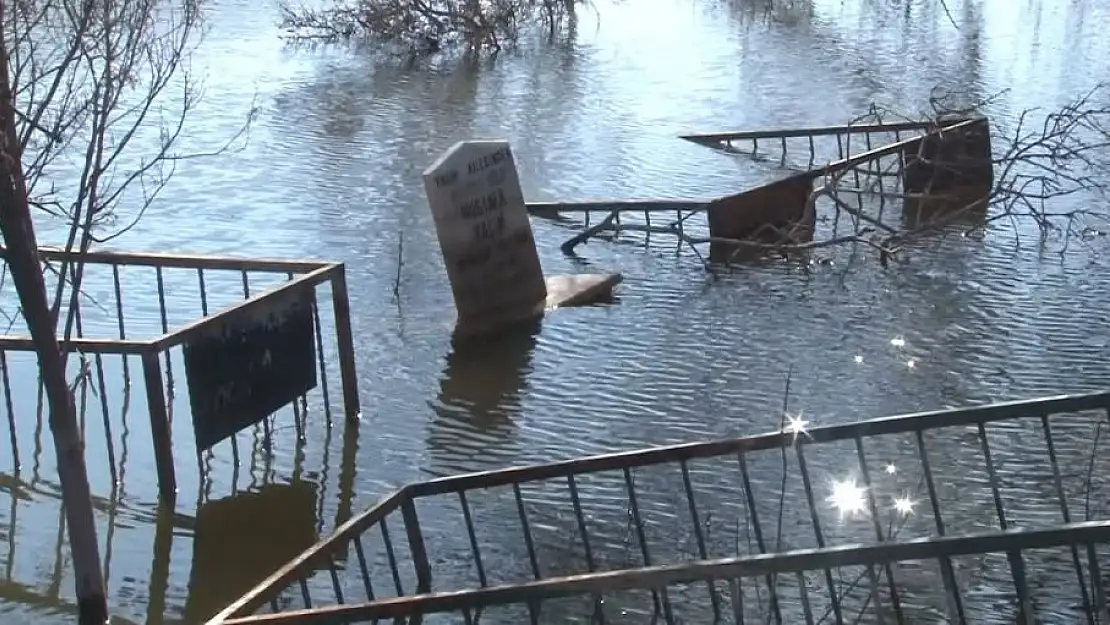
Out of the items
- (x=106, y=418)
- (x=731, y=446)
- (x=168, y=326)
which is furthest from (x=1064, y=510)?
(x=168, y=326)

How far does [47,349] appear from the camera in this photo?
211 inches

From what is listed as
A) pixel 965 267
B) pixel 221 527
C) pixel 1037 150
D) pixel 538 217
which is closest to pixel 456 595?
pixel 221 527

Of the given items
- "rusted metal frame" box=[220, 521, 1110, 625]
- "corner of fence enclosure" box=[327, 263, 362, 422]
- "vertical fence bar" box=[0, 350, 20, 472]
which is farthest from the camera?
"corner of fence enclosure" box=[327, 263, 362, 422]

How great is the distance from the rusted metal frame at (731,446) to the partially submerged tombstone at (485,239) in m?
5.63

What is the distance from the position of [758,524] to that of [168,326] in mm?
6213

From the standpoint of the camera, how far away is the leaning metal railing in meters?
5.33

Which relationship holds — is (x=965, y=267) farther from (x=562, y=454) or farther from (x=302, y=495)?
(x=302, y=495)

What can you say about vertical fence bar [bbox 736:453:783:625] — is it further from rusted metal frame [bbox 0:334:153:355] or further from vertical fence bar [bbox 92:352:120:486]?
vertical fence bar [bbox 92:352:120:486]

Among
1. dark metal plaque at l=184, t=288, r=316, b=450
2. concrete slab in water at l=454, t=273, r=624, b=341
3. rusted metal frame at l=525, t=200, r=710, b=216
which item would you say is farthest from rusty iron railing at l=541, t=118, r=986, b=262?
dark metal plaque at l=184, t=288, r=316, b=450

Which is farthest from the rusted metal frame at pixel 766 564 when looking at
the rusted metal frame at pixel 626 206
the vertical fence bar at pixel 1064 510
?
the rusted metal frame at pixel 626 206

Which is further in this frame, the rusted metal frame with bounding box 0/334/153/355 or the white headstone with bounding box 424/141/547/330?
the white headstone with bounding box 424/141/547/330

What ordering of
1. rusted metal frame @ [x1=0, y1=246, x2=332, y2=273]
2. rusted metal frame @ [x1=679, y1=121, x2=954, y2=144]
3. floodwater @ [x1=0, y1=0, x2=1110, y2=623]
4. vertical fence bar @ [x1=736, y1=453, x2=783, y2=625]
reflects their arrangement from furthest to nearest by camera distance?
rusted metal frame @ [x1=679, y1=121, x2=954, y2=144]
rusted metal frame @ [x1=0, y1=246, x2=332, y2=273]
floodwater @ [x1=0, y1=0, x2=1110, y2=623]
vertical fence bar @ [x1=736, y1=453, x2=783, y2=625]

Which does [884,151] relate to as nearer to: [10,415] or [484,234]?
[484,234]

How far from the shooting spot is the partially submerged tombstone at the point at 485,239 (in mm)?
10992
